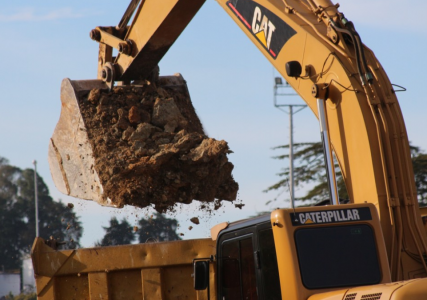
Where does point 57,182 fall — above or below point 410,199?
above

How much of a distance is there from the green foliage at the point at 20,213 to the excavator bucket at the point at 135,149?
37.0 meters

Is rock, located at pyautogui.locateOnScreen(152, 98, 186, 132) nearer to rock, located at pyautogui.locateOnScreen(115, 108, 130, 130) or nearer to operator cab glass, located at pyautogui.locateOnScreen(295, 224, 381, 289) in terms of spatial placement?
rock, located at pyautogui.locateOnScreen(115, 108, 130, 130)

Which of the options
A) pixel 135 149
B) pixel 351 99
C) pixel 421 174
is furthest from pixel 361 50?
pixel 421 174

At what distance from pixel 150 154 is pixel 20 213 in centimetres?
4365

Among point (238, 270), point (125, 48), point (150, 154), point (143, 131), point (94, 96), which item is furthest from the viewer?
point (94, 96)

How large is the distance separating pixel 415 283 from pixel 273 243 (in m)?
1.06

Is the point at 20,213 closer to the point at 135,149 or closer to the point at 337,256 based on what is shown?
the point at 135,149

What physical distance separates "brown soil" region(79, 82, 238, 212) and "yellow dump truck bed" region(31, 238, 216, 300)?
1994 millimetres

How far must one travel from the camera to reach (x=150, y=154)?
8.69m

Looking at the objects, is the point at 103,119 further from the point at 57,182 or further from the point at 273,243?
the point at 273,243

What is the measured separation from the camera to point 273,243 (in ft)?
15.1

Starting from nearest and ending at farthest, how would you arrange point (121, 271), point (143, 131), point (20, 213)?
point (121, 271)
point (143, 131)
point (20, 213)

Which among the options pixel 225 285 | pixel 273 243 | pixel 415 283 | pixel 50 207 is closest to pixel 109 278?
pixel 225 285

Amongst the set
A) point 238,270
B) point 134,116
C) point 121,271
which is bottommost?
point 238,270
